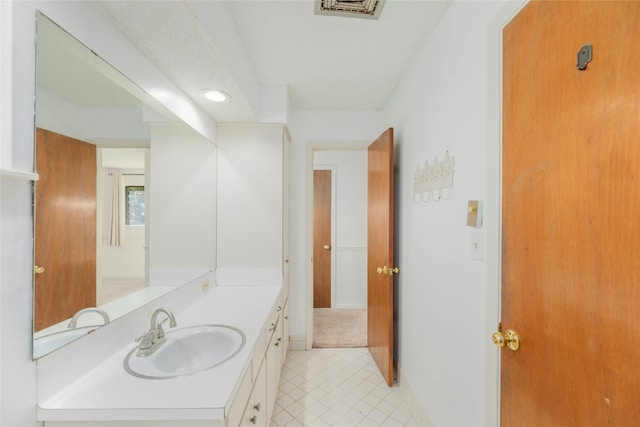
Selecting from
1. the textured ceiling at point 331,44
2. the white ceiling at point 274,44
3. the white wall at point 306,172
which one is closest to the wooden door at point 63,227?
the white ceiling at point 274,44

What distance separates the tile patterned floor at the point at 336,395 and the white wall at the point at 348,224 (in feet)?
4.29

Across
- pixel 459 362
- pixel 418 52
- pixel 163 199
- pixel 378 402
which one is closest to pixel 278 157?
pixel 163 199

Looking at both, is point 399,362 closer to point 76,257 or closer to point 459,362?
point 459,362

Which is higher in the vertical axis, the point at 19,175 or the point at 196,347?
the point at 19,175

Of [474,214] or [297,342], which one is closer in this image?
[474,214]

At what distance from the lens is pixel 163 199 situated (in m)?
1.62

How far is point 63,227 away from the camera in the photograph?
923 millimetres

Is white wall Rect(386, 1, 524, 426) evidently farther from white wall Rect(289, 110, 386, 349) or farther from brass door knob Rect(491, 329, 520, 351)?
white wall Rect(289, 110, 386, 349)

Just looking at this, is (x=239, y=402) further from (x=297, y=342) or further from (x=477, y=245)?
(x=297, y=342)

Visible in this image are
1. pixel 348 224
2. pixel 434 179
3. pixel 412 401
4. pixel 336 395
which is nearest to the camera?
pixel 434 179

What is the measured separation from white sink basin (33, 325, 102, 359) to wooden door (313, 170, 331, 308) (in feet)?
10.0

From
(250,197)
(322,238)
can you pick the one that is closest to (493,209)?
(250,197)

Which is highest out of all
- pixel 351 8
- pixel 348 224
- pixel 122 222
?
pixel 351 8

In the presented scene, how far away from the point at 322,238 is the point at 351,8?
115 inches
